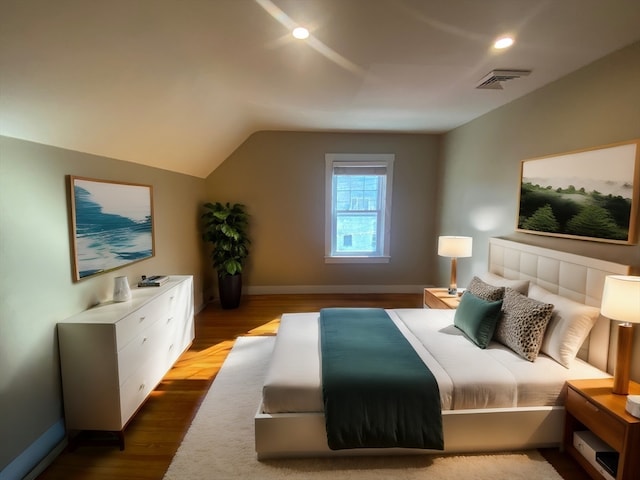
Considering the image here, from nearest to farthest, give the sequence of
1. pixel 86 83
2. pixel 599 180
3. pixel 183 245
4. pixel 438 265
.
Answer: pixel 86 83 → pixel 599 180 → pixel 183 245 → pixel 438 265

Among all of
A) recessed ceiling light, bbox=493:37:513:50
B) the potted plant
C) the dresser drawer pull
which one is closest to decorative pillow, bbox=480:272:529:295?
the dresser drawer pull

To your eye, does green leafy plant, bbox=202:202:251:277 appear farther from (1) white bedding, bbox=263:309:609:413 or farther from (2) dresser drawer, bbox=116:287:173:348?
(1) white bedding, bbox=263:309:609:413

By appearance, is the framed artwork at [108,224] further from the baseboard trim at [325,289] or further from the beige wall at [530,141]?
the beige wall at [530,141]

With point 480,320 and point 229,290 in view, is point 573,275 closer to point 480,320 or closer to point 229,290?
point 480,320

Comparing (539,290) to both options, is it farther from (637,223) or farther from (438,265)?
(438,265)

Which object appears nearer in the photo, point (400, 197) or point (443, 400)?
point (443, 400)

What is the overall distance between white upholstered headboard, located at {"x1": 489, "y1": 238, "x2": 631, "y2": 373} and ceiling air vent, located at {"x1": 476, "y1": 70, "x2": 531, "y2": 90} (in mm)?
1409

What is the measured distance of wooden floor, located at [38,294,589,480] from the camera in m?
1.98

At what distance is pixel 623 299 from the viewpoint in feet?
5.92

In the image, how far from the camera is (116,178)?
9.08 ft

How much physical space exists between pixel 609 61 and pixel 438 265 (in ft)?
11.1

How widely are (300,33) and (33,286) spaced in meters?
2.15

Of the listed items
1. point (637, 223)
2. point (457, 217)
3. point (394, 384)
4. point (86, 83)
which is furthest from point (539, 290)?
point (86, 83)

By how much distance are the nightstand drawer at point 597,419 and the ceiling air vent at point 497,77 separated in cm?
227
